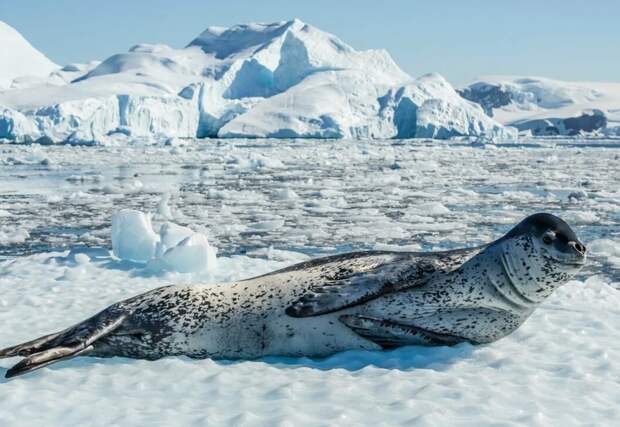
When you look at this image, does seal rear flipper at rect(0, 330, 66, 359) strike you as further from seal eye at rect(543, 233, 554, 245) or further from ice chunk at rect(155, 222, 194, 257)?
ice chunk at rect(155, 222, 194, 257)

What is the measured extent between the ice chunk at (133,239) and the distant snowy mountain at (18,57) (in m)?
113

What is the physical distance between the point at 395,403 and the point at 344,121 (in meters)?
46.8

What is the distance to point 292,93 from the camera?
5175 cm

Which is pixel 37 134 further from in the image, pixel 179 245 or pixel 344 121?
pixel 179 245

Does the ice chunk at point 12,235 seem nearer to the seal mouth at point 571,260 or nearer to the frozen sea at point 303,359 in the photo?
the frozen sea at point 303,359

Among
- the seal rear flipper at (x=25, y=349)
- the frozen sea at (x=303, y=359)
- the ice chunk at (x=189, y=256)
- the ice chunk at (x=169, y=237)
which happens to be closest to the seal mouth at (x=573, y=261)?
the frozen sea at (x=303, y=359)

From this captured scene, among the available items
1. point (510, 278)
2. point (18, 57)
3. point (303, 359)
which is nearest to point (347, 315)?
point (303, 359)

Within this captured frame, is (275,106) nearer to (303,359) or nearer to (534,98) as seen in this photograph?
(303,359)

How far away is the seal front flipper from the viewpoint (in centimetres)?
317

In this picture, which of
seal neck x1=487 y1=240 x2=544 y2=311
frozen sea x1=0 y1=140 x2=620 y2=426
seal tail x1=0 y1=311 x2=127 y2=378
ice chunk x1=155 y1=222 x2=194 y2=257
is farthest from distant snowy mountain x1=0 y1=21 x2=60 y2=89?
seal neck x1=487 y1=240 x2=544 y2=311

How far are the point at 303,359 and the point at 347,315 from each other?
0.29 m

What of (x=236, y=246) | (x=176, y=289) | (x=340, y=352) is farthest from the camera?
(x=236, y=246)

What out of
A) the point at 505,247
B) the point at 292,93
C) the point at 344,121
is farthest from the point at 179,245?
the point at 292,93

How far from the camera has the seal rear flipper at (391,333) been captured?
3.21 metres
